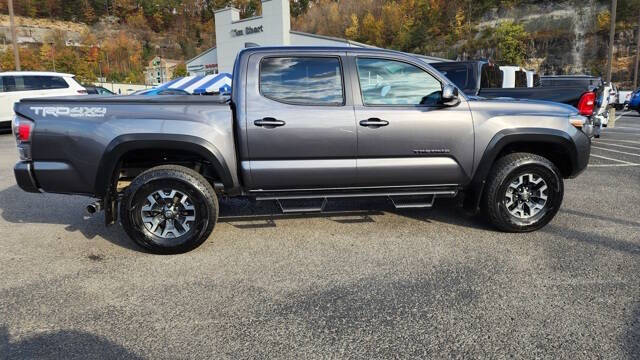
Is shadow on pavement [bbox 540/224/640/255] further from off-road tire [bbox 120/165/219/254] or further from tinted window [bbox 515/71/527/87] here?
tinted window [bbox 515/71/527/87]

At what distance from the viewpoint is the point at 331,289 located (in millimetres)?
3096

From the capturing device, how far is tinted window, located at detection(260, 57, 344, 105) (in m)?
3.90

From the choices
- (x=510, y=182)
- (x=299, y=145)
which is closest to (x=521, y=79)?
(x=510, y=182)

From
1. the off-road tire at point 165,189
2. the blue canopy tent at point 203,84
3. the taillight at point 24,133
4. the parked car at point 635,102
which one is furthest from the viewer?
the parked car at point 635,102

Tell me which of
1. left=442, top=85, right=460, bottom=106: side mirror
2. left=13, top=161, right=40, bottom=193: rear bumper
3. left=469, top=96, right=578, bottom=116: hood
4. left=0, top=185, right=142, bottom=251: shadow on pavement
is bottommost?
left=0, top=185, right=142, bottom=251: shadow on pavement

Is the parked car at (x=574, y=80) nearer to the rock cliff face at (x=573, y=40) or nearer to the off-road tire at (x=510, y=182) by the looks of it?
the off-road tire at (x=510, y=182)

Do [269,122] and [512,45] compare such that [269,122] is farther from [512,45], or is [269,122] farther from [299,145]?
[512,45]

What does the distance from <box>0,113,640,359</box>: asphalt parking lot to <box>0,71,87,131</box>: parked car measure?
32.9ft

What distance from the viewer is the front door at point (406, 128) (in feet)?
12.9

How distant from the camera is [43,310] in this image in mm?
2836

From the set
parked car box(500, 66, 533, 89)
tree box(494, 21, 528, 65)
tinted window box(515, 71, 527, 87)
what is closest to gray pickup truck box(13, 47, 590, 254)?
parked car box(500, 66, 533, 89)

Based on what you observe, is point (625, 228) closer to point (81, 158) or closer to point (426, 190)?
point (426, 190)

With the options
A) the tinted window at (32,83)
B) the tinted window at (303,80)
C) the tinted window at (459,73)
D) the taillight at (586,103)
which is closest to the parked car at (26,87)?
the tinted window at (32,83)

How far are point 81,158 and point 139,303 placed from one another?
151 centimetres
